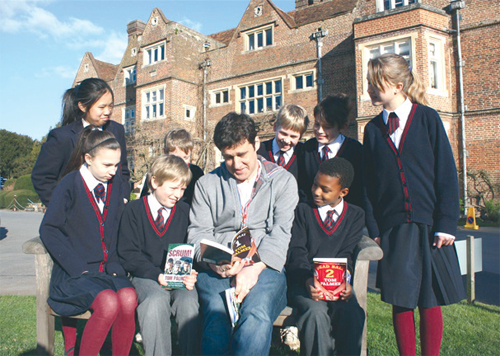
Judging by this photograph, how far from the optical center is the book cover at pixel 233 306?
2.46 metres

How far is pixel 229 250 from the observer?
2527 millimetres

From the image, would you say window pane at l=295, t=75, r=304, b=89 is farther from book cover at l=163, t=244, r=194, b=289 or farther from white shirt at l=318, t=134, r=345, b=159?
book cover at l=163, t=244, r=194, b=289

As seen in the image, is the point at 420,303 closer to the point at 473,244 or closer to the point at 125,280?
the point at 125,280

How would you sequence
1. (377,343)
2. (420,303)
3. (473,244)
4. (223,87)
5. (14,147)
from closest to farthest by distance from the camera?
(420,303), (377,343), (473,244), (223,87), (14,147)

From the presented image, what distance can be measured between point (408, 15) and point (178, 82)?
39.5 feet

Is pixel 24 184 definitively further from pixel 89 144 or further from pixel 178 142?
pixel 89 144

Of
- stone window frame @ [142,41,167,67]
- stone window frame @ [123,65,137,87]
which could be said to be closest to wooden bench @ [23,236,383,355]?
stone window frame @ [142,41,167,67]

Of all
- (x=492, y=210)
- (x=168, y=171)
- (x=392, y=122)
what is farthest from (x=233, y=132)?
(x=492, y=210)

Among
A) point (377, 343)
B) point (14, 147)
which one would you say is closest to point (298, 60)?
point (377, 343)

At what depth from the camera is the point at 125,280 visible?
2.89 meters

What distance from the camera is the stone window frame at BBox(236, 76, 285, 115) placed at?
63.4ft

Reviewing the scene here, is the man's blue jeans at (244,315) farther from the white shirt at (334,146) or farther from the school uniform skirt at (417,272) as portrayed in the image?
the white shirt at (334,146)

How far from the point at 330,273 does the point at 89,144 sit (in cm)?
208

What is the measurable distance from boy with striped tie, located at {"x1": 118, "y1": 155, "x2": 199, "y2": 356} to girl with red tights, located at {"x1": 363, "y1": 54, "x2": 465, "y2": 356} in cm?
134
